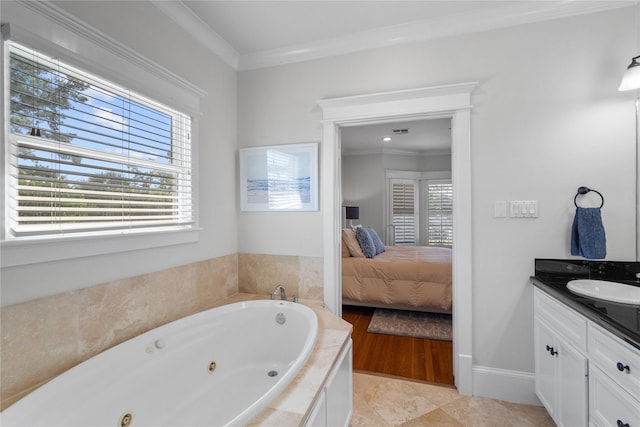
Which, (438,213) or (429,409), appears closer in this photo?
(429,409)

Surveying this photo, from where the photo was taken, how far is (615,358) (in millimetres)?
1166

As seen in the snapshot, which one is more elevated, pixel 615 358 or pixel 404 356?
pixel 615 358

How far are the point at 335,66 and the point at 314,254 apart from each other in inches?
60.5

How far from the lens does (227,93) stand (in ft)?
8.31

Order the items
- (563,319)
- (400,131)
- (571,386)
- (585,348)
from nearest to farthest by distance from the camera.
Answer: (585,348)
(571,386)
(563,319)
(400,131)

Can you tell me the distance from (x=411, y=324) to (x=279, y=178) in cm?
220

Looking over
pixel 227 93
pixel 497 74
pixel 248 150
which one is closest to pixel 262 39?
pixel 227 93

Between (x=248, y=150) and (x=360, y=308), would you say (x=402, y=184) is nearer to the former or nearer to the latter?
(x=360, y=308)

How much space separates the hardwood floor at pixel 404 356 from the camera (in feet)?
7.73

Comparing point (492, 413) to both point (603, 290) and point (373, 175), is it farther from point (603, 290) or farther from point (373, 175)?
point (373, 175)

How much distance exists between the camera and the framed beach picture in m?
2.44

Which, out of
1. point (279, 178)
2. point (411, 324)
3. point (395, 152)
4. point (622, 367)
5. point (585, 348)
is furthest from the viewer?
point (395, 152)

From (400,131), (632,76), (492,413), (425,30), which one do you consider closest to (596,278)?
(492,413)

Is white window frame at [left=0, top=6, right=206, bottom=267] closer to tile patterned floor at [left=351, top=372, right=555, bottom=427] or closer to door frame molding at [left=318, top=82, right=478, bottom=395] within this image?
door frame molding at [left=318, top=82, right=478, bottom=395]
